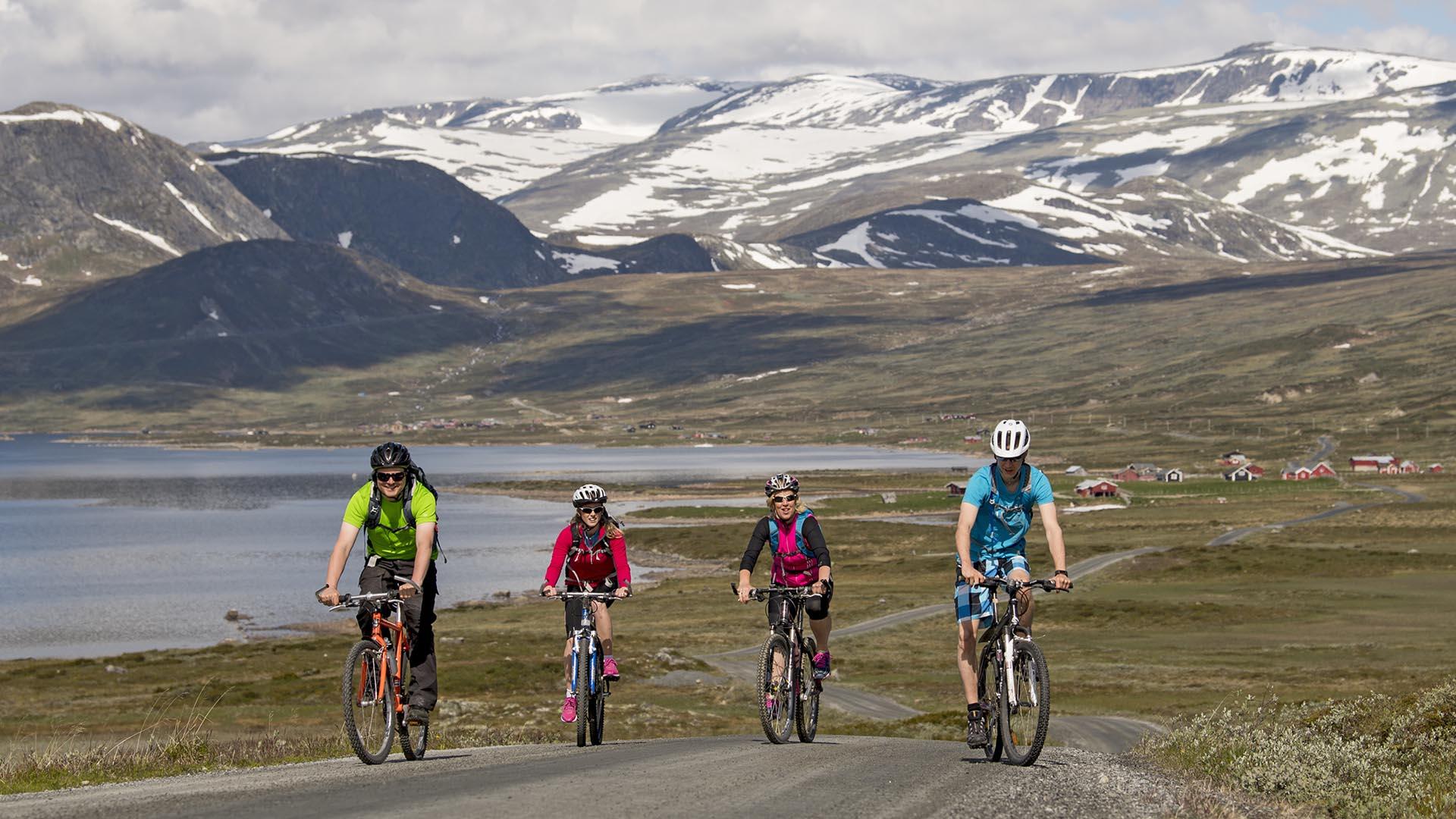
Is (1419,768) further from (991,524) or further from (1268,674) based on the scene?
(1268,674)

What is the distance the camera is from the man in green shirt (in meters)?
19.4

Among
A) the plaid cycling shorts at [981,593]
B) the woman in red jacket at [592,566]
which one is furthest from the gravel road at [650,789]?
the woman in red jacket at [592,566]

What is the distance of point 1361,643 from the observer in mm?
72125

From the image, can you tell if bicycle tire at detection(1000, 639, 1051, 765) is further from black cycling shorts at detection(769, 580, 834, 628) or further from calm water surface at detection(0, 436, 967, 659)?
calm water surface at detection(0, 436, 967, 659)

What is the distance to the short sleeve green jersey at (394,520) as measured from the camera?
19.5 meters

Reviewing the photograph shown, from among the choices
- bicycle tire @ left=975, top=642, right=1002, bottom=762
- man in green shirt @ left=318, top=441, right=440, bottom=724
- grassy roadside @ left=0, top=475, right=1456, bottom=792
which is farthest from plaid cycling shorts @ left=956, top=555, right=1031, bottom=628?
grassy roadside @ left=0, top=475, right=1456, bottom=792

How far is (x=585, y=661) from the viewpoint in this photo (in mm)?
22828

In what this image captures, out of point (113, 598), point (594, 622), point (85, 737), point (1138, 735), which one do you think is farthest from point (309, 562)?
point (594, 622)

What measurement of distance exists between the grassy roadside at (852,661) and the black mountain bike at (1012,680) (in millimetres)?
9758

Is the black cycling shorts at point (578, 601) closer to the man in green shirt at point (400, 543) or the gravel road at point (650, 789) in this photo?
the gravel road at point (650, 789)

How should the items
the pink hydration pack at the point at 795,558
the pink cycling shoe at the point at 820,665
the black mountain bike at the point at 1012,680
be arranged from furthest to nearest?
the pink cycling shoe at the point at 820,665 → the pink hydration pack at the point at 795,558 → the black mountain bike at the point at 1012,680

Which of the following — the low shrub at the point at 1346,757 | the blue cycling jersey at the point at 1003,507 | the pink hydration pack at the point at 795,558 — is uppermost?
the blue cycling jersey at the point at 1003,507

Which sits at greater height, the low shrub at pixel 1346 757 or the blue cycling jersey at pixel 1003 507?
the blue cycling jersey at pixel 1003 507

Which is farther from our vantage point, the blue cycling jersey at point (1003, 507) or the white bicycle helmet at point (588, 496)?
the white bicycle helmet at point (588, 496)
